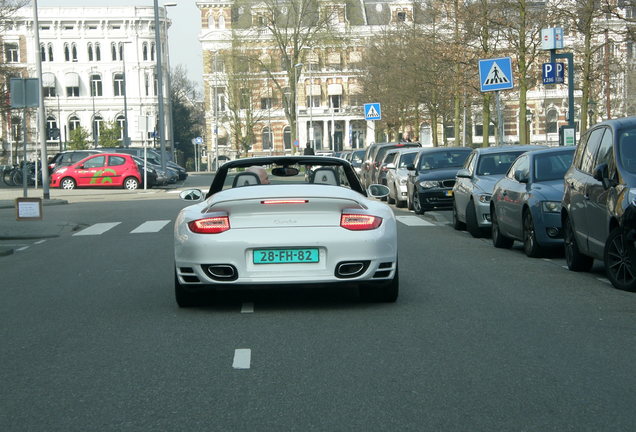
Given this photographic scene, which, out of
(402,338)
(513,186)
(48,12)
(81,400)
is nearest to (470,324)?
(402,338)

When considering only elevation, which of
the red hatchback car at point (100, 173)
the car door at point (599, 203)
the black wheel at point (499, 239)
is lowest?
the red hatchback car at point (100, 173)

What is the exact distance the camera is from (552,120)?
107m

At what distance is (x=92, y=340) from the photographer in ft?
27.1

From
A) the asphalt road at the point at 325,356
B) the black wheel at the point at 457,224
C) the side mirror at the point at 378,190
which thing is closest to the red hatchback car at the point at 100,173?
the black wheel at the point at 457,224

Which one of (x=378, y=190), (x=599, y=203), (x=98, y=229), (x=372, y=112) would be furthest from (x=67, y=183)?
(x=599, y=203)

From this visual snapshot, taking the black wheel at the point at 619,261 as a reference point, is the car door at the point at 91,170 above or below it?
below

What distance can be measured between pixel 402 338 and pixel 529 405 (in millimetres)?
2235

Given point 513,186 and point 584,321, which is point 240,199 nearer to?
point 584,321

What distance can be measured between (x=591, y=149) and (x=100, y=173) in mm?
→ 35237

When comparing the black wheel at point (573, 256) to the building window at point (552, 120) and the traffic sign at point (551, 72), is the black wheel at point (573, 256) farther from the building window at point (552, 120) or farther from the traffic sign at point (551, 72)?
the building window at point (552, 120)

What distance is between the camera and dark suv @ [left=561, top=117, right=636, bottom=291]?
10750mm

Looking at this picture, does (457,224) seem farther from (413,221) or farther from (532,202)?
(532,202)

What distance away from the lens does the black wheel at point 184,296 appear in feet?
31.5

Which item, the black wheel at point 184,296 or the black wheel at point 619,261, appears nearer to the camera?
the black wheel at point 184,296
